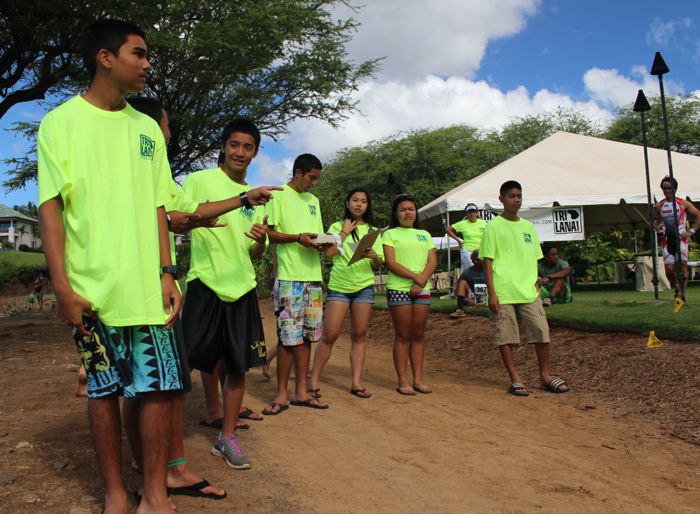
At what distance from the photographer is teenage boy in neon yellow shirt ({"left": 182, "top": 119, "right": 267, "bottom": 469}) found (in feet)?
12.7

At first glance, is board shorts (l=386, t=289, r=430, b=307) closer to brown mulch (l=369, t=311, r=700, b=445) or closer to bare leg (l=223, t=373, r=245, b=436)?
brown mulch (l=369, t=311, r=700, b=445)

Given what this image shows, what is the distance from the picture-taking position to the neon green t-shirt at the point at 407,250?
Answer: 21.2 ft

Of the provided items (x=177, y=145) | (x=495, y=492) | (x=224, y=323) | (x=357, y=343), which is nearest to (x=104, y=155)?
(x=224, y=323)

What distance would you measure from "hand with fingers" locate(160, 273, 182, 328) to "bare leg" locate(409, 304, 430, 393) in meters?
3.86

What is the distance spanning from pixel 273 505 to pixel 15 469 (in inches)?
55.8

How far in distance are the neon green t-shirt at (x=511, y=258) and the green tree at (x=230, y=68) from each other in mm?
7972

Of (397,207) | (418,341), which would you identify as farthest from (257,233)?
(418,341)

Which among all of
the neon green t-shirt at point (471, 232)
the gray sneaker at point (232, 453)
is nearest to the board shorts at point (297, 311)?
the gray sneaker at point (232, 453)

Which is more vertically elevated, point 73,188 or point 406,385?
point 73,188

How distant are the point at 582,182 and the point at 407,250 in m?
9.99

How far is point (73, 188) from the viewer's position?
2561mm

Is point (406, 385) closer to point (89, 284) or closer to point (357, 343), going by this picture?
point (357, 343)

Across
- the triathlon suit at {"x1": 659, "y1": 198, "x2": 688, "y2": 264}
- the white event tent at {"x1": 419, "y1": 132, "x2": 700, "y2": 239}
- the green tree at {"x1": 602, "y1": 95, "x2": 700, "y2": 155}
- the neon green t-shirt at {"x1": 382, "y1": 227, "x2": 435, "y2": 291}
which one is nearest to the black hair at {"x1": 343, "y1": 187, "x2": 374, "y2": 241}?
the neon green t-shirt at {"x1": 382, "y1": 227, "x2": 435, "y2": 291}

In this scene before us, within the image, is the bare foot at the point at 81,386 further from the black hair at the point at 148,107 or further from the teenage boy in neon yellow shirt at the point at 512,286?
the teenage boy in neon yellow shirt at the point at 512,286
